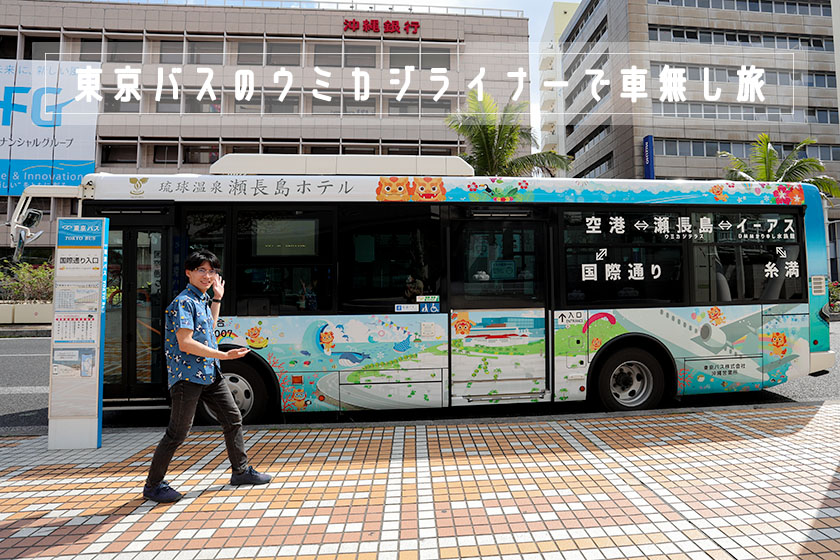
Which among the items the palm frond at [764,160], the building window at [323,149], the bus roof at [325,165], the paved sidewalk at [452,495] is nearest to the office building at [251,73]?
the building window at [323,149]

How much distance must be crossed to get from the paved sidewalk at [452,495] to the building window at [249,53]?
3308cm

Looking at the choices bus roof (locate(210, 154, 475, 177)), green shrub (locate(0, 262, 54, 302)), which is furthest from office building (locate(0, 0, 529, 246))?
bus roof (locate(210, 154, 475, 177))

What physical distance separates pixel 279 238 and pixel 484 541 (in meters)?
4.02

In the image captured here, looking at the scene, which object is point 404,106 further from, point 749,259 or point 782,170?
point 749,259

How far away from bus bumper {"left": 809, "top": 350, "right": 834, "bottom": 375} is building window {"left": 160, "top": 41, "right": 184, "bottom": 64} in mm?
37234

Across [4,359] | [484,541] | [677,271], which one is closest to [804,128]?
[677,271]

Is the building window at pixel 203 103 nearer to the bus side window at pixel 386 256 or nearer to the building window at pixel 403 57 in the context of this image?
the building window at pixel 403 57

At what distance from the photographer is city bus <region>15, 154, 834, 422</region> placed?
5.69 meters

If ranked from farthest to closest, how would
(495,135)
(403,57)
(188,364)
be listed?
(403,57)
(495,135)
(188,364)

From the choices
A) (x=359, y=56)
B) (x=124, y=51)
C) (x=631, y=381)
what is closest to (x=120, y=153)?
(x=124, y=51)

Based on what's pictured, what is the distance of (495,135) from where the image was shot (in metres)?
18.5

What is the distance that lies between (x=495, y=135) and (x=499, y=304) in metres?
13.9

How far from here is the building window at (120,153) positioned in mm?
31859

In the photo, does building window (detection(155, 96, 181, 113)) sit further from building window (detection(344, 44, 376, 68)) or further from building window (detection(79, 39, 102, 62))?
building window (detection(344, 44, 376, 68))
